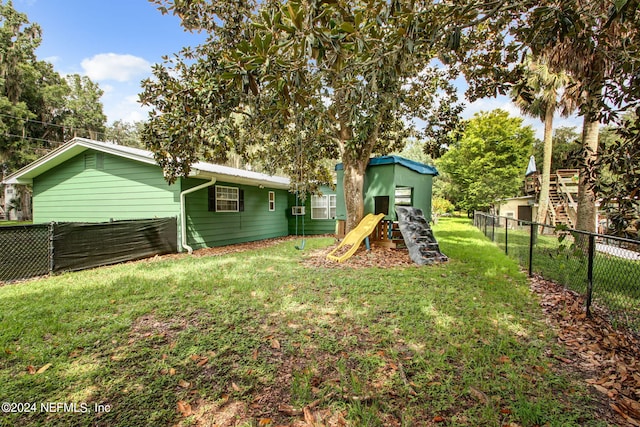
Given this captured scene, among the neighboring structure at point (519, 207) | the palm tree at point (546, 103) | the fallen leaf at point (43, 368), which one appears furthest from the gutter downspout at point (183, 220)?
the neighboring structure at point (519, 207)

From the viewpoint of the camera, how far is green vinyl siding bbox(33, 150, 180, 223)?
894cm

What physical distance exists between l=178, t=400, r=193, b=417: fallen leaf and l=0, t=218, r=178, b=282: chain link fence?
5.83 m

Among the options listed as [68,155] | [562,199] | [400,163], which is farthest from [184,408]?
[562,199]

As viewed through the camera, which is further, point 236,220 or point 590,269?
point 236,220

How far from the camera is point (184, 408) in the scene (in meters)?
2.05

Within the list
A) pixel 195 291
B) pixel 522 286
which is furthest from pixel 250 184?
pixel 522 286

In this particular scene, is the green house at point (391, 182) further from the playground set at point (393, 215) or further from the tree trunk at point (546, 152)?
the tree trunk at point (546, 152)

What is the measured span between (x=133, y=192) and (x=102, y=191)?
4.63 feet

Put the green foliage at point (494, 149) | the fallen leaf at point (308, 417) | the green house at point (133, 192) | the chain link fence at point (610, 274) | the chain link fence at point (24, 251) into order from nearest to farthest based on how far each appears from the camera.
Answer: the fallen leaf at point (308, 417) → the chain link fence at point (610, 274) → the chain link fence at point (24, 251) → the green house at point (133, 192) → the green foliage at point (494, 149)

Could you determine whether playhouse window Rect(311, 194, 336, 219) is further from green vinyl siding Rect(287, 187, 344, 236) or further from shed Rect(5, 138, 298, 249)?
shed Rect(5, 138, 298, 249)

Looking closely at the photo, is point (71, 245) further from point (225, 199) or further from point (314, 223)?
point (314, 223)

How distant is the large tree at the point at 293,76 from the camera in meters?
2.47

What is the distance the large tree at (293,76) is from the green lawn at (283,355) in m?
2.44

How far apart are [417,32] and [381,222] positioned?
258 inches
